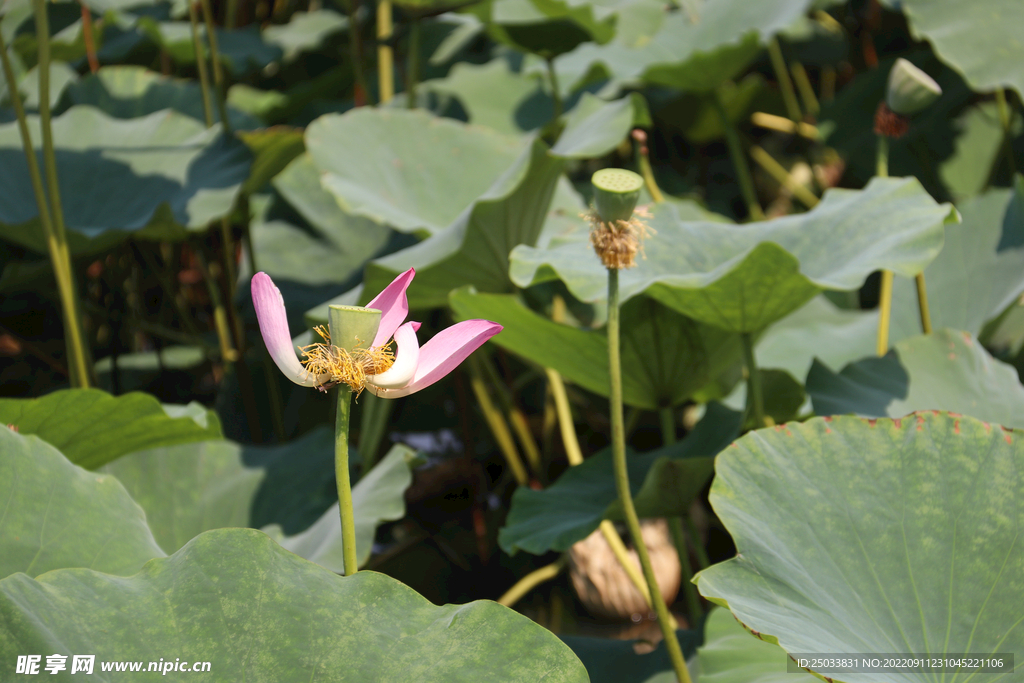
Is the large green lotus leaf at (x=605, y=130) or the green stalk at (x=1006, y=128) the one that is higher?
the large green lotus leaf at (x=605, y=130)

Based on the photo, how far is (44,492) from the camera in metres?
0.74

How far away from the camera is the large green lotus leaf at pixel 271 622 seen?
557 millimetres

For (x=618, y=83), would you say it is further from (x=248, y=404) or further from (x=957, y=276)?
(x=248, y=404)

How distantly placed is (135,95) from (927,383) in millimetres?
1754

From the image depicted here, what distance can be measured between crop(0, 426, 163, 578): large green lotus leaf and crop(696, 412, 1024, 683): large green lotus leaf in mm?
540

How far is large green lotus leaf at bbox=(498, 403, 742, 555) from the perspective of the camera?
920 mm

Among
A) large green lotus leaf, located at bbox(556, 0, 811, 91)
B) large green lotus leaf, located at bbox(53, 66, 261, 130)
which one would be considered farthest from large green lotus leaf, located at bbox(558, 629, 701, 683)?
large green lotus leaf, located at bbox(53, 66, 261, 130)

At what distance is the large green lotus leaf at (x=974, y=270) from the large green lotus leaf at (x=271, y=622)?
3.24ft

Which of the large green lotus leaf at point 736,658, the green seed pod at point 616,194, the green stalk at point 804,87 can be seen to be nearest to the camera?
the green seed pod at point 616,194

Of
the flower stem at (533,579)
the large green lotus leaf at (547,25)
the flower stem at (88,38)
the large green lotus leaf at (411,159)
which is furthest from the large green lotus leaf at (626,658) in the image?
the flower stem at (88,38)

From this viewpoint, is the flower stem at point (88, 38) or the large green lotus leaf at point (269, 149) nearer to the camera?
the large green lotus leaf at point (269, 149)

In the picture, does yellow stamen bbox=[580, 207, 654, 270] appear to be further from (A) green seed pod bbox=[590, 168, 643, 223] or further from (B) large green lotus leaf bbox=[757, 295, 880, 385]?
(B) large green lotus leaf bbox=[757, 295, 880, 385]

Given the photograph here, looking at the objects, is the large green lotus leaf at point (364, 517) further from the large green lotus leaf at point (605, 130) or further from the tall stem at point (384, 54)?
the tall stem at point (384, 54)

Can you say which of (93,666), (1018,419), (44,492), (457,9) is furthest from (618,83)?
(93,666)
